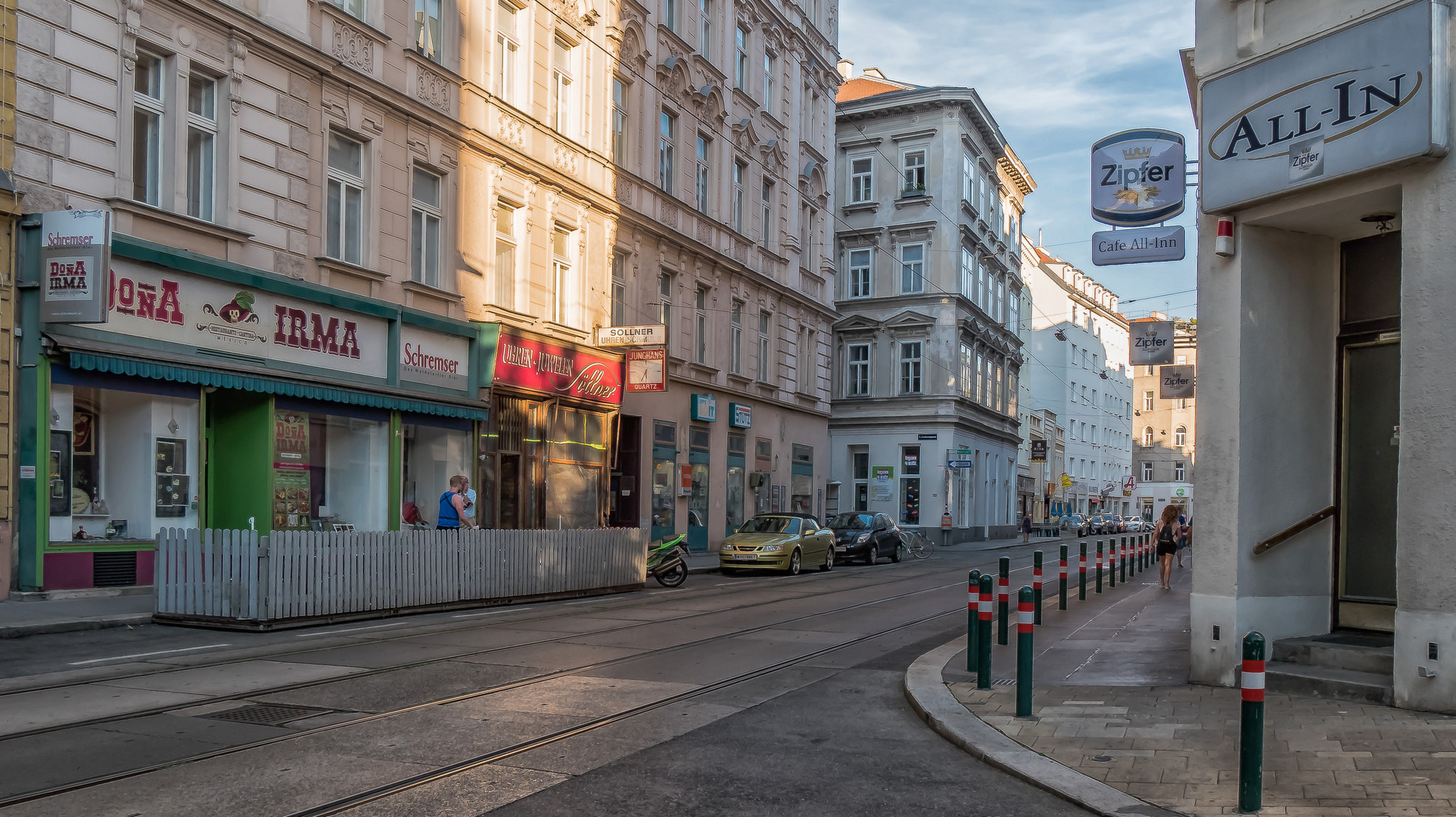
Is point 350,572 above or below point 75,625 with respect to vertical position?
above

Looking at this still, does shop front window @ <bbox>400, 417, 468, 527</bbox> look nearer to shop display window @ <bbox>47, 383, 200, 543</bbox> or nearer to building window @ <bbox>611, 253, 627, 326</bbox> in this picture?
shop display window @ <bbox>47, 383, 200, 543</bbox>

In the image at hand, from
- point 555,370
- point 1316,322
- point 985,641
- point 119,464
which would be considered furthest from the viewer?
point 555,370

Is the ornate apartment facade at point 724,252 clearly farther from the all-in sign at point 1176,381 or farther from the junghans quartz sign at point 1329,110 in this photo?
the junghans quartz sign at point 1329,110

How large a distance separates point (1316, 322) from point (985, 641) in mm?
3853

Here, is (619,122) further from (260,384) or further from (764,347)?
(260,384)

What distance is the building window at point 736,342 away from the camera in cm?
3322

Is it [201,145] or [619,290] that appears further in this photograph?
[619,290]

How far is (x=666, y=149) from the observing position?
97.5ft

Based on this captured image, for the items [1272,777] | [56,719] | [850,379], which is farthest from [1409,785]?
[850,379]

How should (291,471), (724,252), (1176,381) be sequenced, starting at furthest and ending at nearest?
(724,252)
(291,471)
(1176,381)

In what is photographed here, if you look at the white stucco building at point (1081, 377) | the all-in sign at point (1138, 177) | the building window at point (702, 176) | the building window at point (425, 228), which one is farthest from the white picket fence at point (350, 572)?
the white stucco building at point (1081, 377)

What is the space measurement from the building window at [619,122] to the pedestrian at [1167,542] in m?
14.2

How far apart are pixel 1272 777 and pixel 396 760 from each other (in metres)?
4.76

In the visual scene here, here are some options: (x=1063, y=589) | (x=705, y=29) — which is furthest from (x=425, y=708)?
(x=705, y=29)
